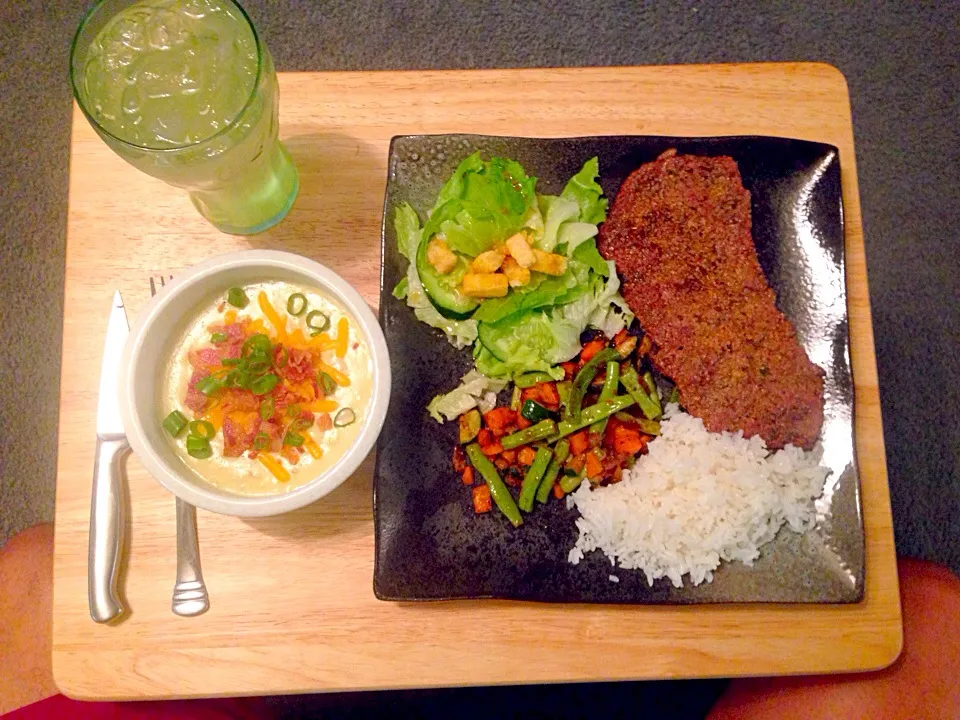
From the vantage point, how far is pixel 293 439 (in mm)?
1708

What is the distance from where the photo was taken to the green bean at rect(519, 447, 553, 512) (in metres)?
1.84

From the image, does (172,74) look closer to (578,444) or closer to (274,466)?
(274,466)

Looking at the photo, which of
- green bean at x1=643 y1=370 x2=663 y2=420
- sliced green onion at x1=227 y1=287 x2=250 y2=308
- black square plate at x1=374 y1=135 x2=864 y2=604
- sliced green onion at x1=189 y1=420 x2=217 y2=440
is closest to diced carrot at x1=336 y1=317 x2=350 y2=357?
black square plate at x1=374 y1=135 x2=864 y2=604

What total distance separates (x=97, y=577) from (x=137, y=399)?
0.48m

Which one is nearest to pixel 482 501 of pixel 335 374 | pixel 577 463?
pixel 577 463

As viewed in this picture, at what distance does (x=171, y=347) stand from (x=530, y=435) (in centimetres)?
92

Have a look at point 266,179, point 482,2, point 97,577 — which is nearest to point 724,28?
point 482,2

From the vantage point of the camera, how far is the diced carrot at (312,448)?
1.72 meters

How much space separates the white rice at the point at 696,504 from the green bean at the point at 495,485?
16cm

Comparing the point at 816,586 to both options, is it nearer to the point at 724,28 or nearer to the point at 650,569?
the point at 650,569

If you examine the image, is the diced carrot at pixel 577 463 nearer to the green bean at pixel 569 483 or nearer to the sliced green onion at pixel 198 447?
the green bean at pixel 569 483

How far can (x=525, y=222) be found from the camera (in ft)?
6.36

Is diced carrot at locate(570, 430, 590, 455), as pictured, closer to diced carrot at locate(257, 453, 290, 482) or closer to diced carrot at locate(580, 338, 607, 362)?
diced carrot at locate(580, 338, 607, 362)

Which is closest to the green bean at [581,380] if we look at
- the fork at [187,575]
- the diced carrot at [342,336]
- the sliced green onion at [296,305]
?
the diced carrot at [342,336]
